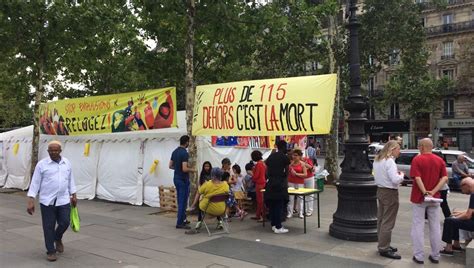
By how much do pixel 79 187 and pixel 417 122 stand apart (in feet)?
135

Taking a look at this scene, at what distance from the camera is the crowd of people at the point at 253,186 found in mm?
8125

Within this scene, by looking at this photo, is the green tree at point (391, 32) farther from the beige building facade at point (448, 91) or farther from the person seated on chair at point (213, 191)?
the beige building facade at point (448, 91)

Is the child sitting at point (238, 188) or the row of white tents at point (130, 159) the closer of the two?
the child sitting at point (238, 188)

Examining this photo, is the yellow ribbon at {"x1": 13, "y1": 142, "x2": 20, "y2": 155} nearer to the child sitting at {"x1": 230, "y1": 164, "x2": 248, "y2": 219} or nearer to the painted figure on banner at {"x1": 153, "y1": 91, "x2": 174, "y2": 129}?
the painted figure on banner at {"x1": 153, "y1": 91, "x2": 174, "y2": 129}

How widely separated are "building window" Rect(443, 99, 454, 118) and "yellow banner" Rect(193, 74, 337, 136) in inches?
1687

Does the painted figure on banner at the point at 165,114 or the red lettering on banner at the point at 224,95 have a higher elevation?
the red lettering on banner at the point at 224,95

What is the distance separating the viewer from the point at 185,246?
7426 millimetres

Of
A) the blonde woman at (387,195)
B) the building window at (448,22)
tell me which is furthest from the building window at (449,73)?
the blonde woman at (387,195)

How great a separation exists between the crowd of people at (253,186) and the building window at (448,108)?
40493 mm

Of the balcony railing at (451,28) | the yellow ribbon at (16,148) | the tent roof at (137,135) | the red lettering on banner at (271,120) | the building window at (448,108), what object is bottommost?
the yellow ribbon at (16,148)

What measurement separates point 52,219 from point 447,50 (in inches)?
1894

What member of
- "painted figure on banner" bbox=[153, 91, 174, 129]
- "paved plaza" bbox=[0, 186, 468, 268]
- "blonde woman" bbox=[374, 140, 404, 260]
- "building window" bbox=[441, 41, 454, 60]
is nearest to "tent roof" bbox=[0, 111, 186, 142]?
"painted figure on banner" bbox=[153, 91, 174, 129]

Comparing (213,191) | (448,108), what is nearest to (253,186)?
(213,191)

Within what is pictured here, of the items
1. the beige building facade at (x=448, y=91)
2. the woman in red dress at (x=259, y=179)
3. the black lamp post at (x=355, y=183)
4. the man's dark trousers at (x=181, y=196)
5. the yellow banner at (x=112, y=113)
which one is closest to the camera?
the black lamp post at (x=355, y=183)
